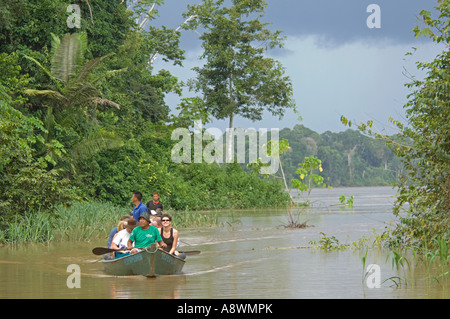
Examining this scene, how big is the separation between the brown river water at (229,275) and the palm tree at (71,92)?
22.9 feet

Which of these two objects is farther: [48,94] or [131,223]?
[48,94]

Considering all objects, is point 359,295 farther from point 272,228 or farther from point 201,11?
point 201,11

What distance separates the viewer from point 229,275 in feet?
47.1

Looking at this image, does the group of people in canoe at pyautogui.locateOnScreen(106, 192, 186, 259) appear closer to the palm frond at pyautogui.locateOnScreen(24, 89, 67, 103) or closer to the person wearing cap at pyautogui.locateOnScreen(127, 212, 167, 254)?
the person wearing cap at pyautogui.locateOnScreen(127, 212, 167, 254)

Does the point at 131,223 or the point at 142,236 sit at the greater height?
the point at 131,223

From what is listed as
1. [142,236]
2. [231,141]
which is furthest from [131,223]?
[231,141]

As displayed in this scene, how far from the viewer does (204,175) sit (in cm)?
4047

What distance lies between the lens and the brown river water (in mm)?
11602

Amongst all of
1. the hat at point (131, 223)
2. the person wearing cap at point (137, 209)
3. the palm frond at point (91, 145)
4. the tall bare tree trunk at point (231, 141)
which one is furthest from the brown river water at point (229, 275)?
the tall bare tree trunk at point (231, 141)

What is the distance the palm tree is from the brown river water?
6.98 metres

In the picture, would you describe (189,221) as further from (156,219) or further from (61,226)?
(156,219)

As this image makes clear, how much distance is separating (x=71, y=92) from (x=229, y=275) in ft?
45.5

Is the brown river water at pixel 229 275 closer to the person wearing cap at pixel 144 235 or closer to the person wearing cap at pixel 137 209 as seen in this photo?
the person wearing cap at pixel 144 235
